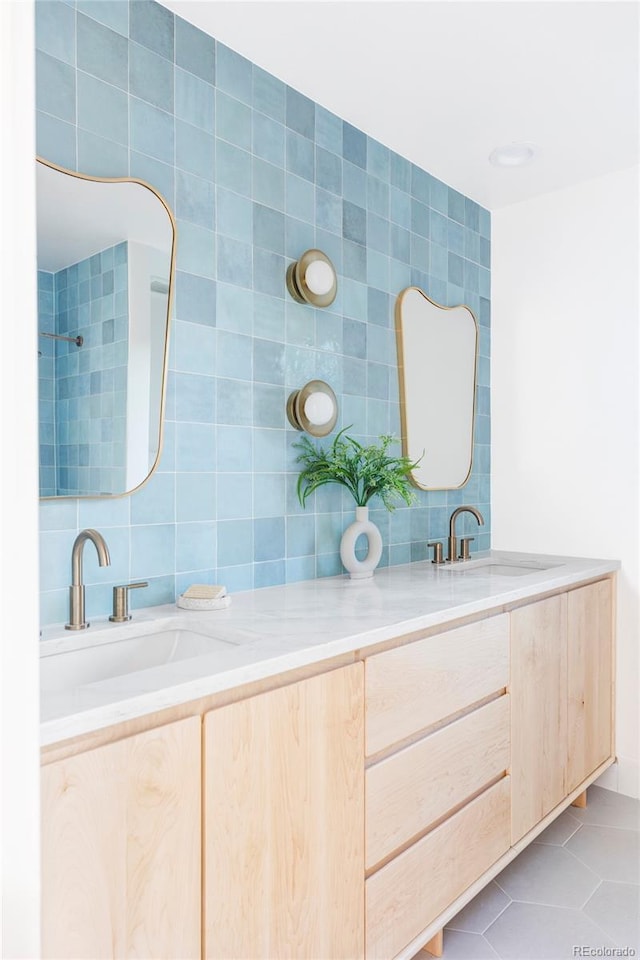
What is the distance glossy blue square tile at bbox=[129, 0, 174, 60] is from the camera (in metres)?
1.75

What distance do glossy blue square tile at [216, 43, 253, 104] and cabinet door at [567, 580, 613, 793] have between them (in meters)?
1.96

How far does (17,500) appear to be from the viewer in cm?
88

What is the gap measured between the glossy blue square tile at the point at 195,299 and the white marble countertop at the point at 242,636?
79 cm

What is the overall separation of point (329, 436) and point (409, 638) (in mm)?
865

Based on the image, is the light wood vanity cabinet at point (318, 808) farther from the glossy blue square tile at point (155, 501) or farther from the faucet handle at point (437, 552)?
the glossy blue square tile at point (155, 501)

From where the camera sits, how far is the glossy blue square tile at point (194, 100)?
1856mm

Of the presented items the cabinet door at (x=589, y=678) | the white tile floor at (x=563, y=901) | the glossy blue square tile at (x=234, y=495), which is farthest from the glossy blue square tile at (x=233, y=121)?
the white tile floor at (x=563, y=901)

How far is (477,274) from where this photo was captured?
10.2ft

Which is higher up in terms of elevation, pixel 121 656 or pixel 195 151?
pixel 195 151

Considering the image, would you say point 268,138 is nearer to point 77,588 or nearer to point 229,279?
point 229,279

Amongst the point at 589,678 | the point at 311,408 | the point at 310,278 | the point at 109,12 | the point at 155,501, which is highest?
the point at 109,12

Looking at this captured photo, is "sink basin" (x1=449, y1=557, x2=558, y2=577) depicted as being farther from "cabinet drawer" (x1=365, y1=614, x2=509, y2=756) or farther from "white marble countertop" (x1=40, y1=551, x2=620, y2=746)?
"cabinet drawer" (x1=365, y1=614, x2=509, y2=756)

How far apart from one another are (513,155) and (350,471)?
1.43 metres

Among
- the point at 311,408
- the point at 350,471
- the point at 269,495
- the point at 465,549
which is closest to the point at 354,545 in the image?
the point at 350,471
